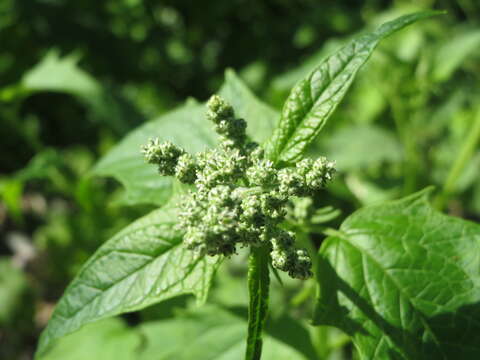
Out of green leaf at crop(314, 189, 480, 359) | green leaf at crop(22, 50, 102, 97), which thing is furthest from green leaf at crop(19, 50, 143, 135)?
green leaf at crop(314, 189, 480, 359)

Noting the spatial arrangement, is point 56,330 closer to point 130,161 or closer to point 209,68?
point 130,161

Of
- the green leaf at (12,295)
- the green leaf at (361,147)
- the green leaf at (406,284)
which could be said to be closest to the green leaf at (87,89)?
the green leaf at (12,295)

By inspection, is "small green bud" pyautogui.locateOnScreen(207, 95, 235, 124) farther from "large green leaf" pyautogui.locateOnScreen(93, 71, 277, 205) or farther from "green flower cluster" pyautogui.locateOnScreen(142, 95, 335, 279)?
"large green leaf" pyautogui.locateOnScreen(93, 71, 277, 205)

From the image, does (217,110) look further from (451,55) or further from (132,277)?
(451,55)

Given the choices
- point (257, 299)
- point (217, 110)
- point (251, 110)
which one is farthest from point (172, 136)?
point (257, 299)

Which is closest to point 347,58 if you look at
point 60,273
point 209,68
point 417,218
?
point 417,218

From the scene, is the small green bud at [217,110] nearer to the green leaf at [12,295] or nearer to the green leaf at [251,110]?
the green leaf at [251,110]
